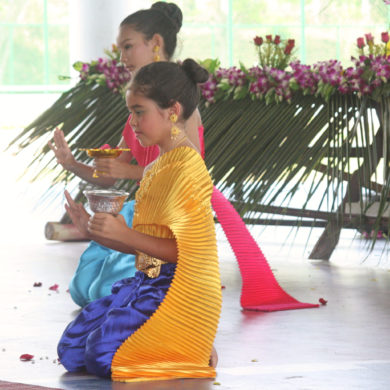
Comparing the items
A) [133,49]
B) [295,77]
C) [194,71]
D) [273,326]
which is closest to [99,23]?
[295,77]

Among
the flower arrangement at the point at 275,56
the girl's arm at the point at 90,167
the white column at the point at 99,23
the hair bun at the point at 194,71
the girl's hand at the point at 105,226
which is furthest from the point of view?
the white column at the point at 99,23

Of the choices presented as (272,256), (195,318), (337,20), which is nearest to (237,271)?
(272,256)

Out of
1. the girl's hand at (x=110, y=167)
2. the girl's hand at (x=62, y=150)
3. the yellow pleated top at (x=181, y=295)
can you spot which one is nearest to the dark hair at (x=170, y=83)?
the yellow pleated top at (x=181, y=295)

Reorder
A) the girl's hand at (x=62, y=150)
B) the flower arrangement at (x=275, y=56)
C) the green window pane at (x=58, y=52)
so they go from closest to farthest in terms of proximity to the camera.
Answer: the girl's hand at (x=62, y=150) → the flower arrangement at (x=275, y=56) → the green window pane at (x=58, y=52)

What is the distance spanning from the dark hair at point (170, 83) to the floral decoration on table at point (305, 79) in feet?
7.76

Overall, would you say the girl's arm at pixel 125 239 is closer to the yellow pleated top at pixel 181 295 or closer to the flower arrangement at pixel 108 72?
the yellow pleated top at pixel 181 295

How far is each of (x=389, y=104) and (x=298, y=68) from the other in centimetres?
56

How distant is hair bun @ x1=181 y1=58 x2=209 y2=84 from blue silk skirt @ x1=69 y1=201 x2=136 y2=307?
116 centimetres

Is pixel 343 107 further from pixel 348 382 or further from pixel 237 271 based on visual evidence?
pixel 348 382

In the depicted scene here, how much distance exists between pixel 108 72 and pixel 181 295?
3.65 m

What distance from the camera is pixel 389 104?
5.32m

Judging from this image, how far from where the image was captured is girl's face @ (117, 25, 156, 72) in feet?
12.1

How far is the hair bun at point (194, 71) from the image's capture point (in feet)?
10.2

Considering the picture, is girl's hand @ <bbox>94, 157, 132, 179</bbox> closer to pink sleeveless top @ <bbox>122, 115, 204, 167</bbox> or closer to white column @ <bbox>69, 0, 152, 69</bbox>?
pink sleeveless top @ <bbox>122, 115, 204, 167</bbox>
